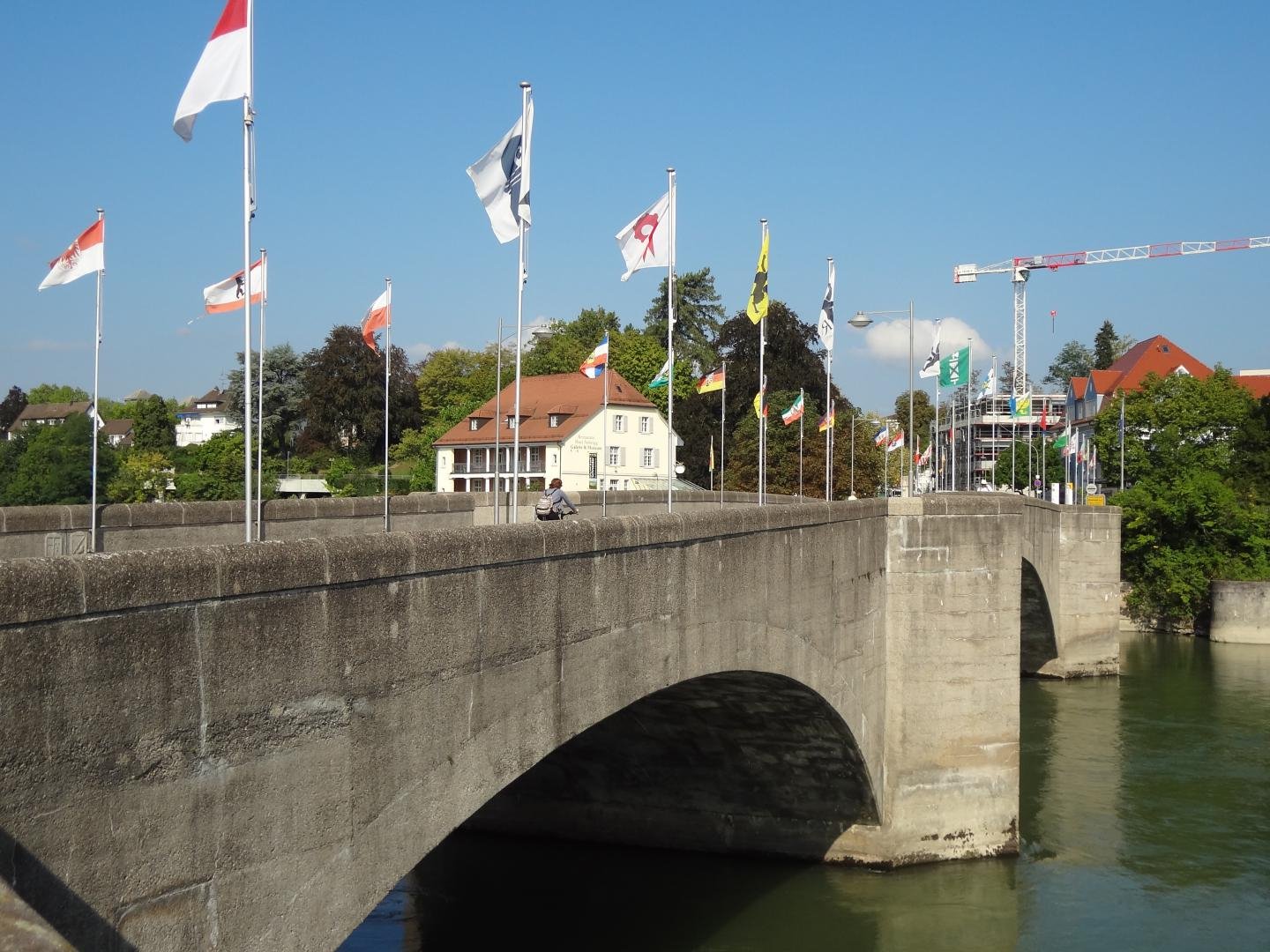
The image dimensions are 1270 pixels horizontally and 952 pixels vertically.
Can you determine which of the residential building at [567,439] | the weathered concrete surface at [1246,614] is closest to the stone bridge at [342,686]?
the residential building at [567,439]

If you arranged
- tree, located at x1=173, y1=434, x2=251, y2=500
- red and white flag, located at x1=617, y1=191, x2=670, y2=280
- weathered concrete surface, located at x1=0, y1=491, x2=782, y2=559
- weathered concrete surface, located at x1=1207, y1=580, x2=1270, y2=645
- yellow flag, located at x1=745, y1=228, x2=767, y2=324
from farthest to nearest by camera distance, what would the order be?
weathered concrete surface, located at x1=1207, y1=580, x2=1270, y2=645
tree, located at x1=173, y1=434, x2=251, y2=500
yellow flag, located at x1=745, y1=228, x2=767, y2=324
red and white flag, located at x1=617, y1=191, x2=670, y2=280
weathered concrete surface, located at x1=0, y1=491, x2=782, y2=559

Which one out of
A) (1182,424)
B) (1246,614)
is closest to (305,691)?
(1246,614)

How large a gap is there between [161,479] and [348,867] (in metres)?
52.3

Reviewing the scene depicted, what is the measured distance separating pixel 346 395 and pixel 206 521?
2557 inches

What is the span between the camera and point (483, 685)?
385 inches

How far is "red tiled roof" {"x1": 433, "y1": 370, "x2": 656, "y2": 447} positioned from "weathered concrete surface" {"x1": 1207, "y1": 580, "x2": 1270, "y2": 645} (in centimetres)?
2695

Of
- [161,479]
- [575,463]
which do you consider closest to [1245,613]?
[575,463]

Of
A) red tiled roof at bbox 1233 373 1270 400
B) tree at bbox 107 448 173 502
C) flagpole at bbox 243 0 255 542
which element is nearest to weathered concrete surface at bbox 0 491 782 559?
flagpole at bbox 243 0 255 542

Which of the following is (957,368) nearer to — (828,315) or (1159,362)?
(828,315)

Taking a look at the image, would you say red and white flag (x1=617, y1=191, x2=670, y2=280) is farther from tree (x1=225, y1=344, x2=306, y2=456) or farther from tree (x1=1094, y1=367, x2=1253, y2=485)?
tree (x1=225, y1=344, x2=306, y2=456)

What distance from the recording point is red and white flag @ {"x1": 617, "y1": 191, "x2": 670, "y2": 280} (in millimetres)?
19688

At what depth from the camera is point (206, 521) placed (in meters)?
15.5

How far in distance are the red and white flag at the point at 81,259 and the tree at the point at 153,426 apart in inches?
2737

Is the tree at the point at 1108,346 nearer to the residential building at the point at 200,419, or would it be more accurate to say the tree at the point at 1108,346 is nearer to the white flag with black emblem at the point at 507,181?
the residential building at the point at 200,419
